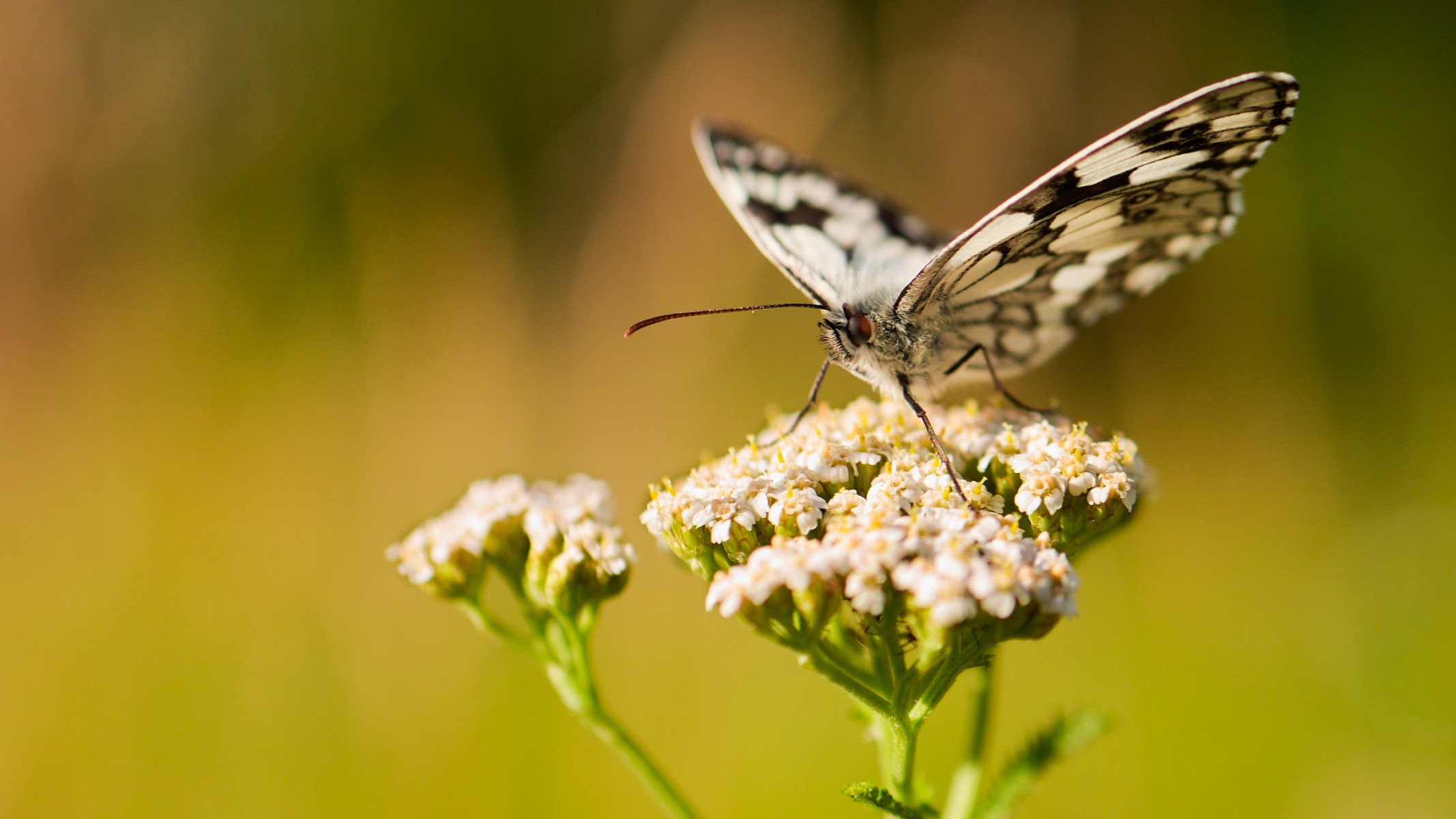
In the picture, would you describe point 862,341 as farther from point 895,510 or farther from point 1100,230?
point 1100,230

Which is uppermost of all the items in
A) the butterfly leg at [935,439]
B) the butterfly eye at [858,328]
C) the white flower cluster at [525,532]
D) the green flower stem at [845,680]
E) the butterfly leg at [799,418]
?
the white flower cluster at [525,532]

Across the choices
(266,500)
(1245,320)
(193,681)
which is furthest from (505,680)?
(1245,320)

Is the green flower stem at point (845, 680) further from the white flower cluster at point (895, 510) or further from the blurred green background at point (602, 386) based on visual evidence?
the blurred green background at point (602, 386)

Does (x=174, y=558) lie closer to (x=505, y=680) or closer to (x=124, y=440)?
(x=124, y=440)

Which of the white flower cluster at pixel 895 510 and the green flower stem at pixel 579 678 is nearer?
the white flower cluster at pixel 895 510

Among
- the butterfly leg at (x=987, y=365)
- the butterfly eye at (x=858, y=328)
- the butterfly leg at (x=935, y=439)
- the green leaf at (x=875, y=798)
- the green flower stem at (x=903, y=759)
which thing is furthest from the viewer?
the butterfly leg at (x=987, y=365)

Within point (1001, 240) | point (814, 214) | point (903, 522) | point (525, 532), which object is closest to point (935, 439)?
point (903, 522)

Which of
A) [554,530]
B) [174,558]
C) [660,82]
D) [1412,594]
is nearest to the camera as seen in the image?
[554,530]

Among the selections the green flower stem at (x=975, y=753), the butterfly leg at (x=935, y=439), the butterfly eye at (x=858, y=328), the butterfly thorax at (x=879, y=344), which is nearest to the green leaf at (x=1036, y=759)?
the green flower stem at (x=975, y=753)
